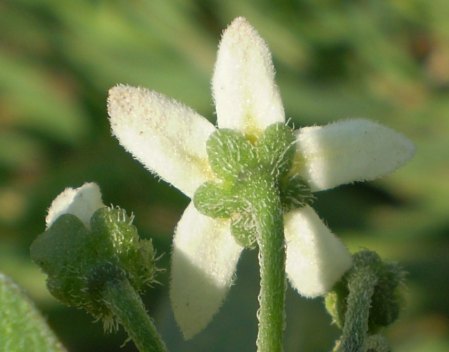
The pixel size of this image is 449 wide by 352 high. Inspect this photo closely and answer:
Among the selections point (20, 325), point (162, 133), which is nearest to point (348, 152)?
point (162, 133)

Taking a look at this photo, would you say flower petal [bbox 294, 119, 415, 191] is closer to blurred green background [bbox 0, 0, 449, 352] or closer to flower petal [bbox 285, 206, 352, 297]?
flower petal [bbox 285, 206, 352, 297]

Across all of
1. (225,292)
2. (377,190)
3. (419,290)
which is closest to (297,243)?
(225,292)

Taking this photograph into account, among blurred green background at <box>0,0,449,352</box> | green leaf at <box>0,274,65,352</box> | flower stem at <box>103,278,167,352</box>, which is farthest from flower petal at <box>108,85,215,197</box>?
blurred green background at <box>0,0,449,352</box>

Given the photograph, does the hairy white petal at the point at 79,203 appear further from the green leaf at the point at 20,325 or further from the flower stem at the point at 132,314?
the green leaf at the point at 20,325

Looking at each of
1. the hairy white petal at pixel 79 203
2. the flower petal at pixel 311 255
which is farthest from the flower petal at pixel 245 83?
the hairy white petal at pixel 79 203

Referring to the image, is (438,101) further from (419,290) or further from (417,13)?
(419,290)

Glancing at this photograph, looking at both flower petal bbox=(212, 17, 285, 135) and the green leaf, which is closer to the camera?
the green leaf
